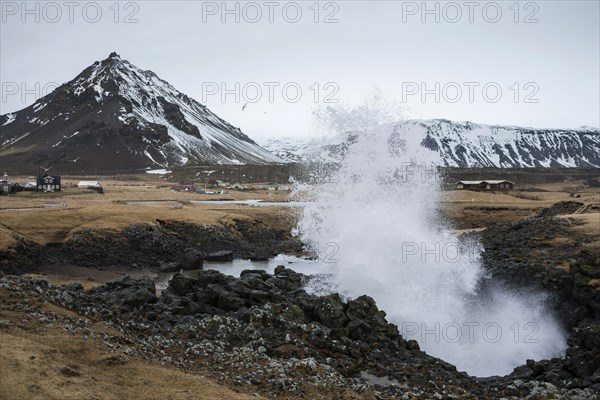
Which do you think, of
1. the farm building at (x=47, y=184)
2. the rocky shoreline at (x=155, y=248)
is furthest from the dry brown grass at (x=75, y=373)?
the farm building at (x=47, y=184)

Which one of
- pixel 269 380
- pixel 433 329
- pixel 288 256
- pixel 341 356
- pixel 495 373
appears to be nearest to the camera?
pixel 269 380

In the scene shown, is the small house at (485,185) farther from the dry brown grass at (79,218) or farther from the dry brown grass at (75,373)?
the dry brown grass at (75,373)

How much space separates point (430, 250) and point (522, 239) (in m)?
17.2

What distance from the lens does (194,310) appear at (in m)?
22.2

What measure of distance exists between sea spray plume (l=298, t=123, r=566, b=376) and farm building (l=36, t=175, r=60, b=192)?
6120cm

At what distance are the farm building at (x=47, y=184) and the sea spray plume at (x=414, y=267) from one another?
61196mm

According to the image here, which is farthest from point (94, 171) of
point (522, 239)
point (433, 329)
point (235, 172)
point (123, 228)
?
point (433, 329)

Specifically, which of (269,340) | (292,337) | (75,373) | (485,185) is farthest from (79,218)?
(485,185)

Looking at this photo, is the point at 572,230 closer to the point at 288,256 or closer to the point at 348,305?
the point at 288,256

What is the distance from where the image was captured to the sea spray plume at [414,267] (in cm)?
2462

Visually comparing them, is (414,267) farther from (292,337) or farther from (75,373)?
(75,373)

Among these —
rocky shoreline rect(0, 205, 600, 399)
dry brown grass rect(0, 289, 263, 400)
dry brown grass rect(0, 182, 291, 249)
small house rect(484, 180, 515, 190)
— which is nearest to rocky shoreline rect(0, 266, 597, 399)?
rocky shoreline rect(0, 205, 600, 399)

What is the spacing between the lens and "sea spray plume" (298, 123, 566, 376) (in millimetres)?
24625

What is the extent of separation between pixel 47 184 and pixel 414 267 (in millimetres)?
75020
